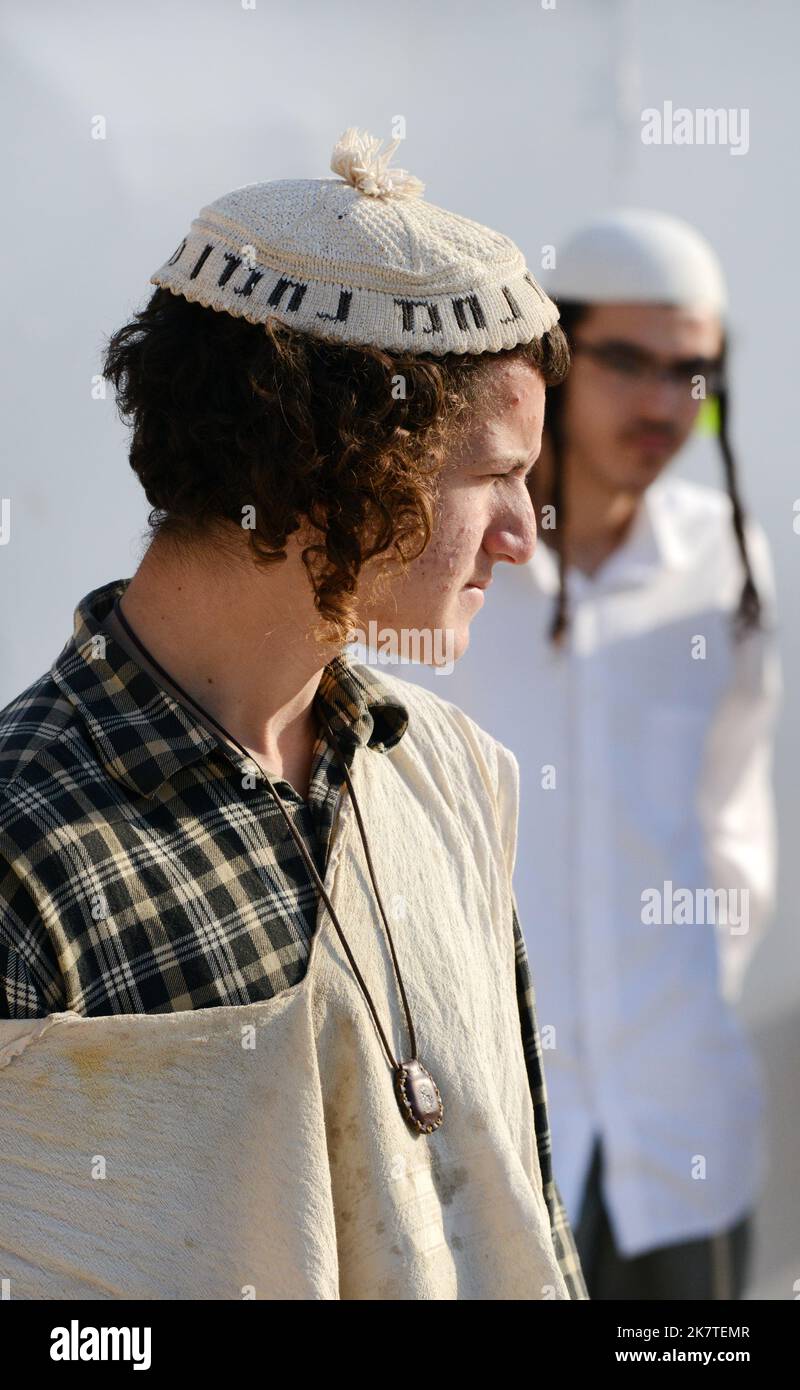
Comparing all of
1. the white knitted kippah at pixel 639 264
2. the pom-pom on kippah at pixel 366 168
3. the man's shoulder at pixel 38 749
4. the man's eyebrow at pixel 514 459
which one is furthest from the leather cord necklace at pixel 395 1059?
the white knitted kippah at pixel 639 264

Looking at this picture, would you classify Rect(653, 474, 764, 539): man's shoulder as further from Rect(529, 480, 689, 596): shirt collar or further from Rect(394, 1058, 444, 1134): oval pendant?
Rect(394, 1058, 444, 1134): oval pendant

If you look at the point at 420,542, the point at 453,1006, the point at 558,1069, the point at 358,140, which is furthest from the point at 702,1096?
the point at 358,140

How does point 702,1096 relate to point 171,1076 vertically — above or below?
below

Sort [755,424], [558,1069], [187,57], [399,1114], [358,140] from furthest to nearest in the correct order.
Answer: [755,424]
[558,1069]
[187,57]
[358,140]
[399,1114]

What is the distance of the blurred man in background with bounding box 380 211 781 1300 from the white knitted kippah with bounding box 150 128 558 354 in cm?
174

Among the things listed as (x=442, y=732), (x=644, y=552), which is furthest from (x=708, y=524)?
(x=442, y=732)

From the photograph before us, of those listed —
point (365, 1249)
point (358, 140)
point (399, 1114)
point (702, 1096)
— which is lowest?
point (702, 1096)

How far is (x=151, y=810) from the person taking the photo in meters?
1.42

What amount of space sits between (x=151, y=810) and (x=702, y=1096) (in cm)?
241

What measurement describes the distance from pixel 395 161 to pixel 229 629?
5.91 feet

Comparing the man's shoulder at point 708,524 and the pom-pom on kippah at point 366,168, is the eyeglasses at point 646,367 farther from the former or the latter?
the pom-pom on kippah at point 366,168

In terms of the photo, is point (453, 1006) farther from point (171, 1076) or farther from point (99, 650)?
point (99, 650)

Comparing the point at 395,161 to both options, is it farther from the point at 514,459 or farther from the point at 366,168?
the point at 514,459

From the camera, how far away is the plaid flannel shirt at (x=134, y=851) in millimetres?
1320
